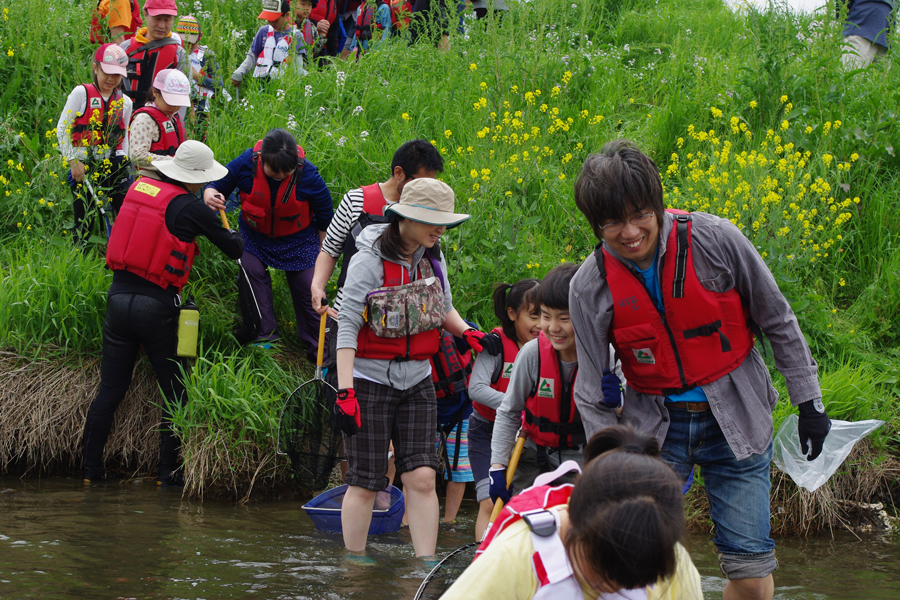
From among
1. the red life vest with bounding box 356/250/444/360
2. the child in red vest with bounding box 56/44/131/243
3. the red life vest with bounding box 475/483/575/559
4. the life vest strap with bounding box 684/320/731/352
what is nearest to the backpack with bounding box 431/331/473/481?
the red life vest with bounding box 356/250/444/360

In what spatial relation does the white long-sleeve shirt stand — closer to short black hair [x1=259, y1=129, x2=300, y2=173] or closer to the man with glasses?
short black hair [x1=259, y1=129, x2=300, y2=173]

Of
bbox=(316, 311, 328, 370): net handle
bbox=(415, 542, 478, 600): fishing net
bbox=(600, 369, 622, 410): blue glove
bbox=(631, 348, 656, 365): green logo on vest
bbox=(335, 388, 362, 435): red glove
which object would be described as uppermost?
bbox=(316, 311, 328, 370): net handle

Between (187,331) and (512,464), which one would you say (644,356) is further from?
(187,331)

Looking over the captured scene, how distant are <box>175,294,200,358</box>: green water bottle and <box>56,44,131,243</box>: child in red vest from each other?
4.34 ft

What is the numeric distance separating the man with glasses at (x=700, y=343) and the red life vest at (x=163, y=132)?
401cm

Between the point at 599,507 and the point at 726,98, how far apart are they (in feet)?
22.2

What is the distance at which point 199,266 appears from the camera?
19.5 feet

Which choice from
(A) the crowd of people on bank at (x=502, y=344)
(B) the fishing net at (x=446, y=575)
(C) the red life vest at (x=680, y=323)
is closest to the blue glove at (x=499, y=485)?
(A) the crowd of people on bank at (x=502, y=344)

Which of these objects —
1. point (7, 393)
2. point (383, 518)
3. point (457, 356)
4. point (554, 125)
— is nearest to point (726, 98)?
point (554, 125)

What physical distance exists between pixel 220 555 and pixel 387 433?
3.76 ft

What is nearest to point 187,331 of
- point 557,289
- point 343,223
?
point 343,223

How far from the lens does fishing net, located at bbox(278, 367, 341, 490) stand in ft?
14.5

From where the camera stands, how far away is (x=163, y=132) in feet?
18.6

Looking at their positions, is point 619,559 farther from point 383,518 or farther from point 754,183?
point 754,183
